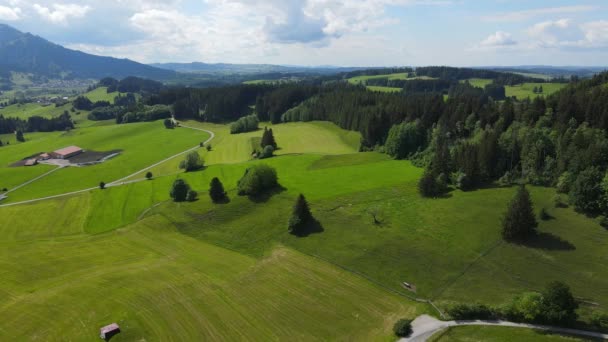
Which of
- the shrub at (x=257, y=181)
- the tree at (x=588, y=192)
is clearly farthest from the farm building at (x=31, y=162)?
the tree at (x=588, y=192)

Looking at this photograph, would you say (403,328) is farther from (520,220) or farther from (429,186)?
(429,186)

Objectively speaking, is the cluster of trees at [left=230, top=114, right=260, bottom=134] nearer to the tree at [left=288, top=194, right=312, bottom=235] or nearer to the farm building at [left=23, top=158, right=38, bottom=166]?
the farm building at [left=23, top=158, right=38, bottom=166]

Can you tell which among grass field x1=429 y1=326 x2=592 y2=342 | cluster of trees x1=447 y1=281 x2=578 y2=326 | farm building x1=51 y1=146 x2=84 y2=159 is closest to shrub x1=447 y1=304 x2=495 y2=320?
cluster of trees x1=447 y1=281 x2=578 y2=326

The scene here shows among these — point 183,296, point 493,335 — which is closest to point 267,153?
point 183,296

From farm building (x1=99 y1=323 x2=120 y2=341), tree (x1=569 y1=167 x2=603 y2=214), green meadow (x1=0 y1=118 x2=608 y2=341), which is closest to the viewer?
farm building (x1=99 y1=323 x2=120 y2=341)

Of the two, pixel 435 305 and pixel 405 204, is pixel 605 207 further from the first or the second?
pixel 435 305

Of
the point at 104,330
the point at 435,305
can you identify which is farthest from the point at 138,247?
the point at 435,305
